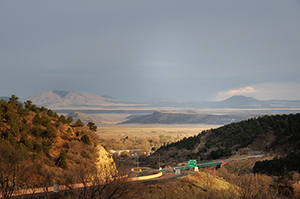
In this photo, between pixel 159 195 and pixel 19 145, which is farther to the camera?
pixel 19 145

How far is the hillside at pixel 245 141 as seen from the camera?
347 ft

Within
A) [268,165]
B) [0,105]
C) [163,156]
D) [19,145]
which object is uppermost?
[0,105]

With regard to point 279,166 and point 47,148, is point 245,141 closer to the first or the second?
point 279,166

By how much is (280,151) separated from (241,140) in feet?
101

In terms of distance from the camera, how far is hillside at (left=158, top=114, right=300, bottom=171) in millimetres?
105812

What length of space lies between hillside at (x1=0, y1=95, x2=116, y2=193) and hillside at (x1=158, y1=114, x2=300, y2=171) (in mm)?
68278

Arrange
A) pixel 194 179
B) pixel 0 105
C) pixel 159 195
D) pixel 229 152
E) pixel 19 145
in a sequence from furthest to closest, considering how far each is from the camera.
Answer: pixel 229 152, pixel 0 105, pixel 194 179, pixel 19 145, pixel 159 195

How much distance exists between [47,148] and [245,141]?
329 ft

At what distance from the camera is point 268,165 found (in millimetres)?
81688

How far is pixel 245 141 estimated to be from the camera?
5089 inches

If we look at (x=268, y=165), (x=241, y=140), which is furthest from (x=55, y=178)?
(x=241, y=140)

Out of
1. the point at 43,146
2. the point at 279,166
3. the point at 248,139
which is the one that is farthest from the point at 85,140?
the point at 248,139

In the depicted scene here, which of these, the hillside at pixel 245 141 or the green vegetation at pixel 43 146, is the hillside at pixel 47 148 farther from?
the hillside at pixel 245 141

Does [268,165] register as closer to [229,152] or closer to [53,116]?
[229,152]
